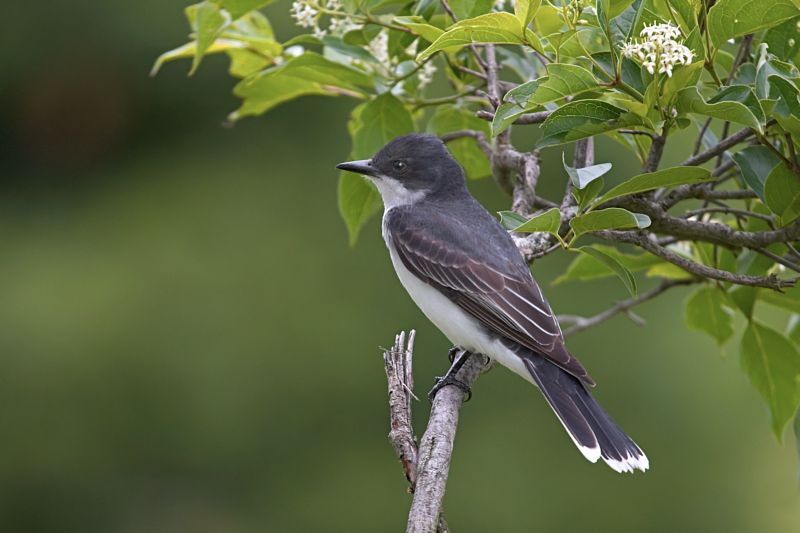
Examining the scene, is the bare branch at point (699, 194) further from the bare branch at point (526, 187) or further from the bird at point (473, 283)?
Answer: the bird at point (473, 283)

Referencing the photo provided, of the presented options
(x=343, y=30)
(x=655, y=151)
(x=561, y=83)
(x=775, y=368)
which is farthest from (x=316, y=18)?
(x=775, y=368)

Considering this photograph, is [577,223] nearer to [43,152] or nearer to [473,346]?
[473,346]

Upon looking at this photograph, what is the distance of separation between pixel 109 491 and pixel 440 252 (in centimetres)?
487

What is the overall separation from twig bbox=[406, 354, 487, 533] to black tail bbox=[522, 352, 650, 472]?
40 cm

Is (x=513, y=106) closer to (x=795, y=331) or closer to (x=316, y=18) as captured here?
(x=316, y=18)

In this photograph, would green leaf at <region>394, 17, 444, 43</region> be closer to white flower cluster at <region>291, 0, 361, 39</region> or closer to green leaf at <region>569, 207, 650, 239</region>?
white flower cluster at <region>291, 0, 361, 39</region>

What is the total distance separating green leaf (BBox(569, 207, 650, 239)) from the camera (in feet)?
8.55

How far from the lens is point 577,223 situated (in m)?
2.74

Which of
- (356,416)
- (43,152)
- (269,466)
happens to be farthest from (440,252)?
(43,152)

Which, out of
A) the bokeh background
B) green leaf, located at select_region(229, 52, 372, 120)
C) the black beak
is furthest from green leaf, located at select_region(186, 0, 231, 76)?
the bokeh background

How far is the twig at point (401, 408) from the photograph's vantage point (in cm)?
263

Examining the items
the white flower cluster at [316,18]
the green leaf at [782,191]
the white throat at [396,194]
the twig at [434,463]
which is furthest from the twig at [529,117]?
the white throat at [396,194]

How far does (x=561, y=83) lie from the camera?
258cm

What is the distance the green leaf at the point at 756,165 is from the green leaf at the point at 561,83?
0.53 metres
